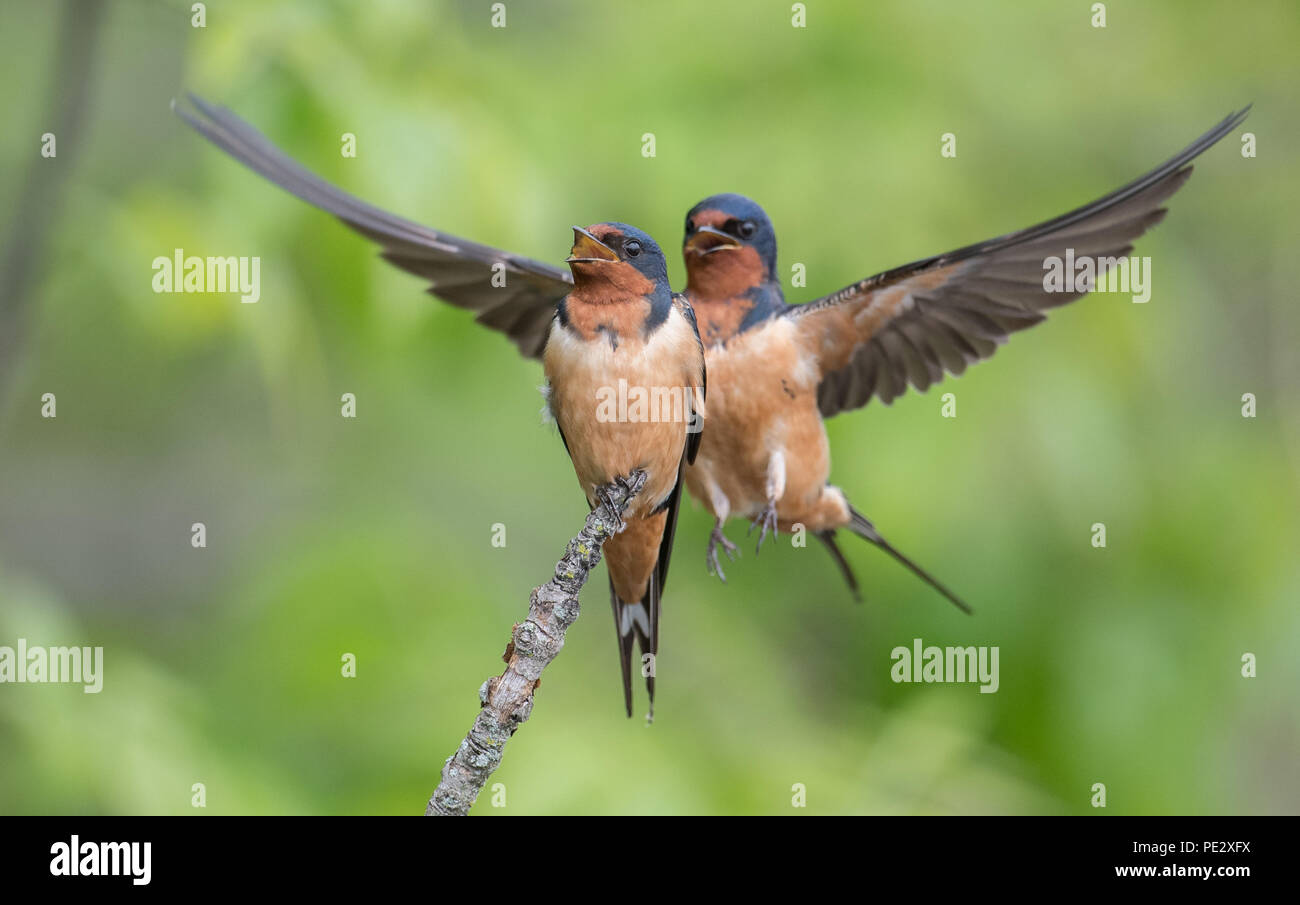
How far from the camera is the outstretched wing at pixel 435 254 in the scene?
140 inches

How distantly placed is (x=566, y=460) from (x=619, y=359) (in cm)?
469

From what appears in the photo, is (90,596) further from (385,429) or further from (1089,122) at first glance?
(1089,122)

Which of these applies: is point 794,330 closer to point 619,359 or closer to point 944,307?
point 944,307

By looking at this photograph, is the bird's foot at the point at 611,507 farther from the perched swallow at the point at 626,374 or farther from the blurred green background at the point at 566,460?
the blurred green background at the point at 566,460

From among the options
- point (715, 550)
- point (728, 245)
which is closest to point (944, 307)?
point (728, 245)

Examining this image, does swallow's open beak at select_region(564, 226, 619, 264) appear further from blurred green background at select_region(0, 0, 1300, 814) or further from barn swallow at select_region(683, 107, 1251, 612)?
blurred green background at select_region(0, 0, 1300, 814)

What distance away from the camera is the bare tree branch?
101 inches

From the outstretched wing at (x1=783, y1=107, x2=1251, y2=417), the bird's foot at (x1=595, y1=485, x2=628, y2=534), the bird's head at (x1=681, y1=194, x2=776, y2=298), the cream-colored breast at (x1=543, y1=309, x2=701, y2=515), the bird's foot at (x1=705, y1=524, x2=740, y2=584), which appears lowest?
the bird's foot at (x1=705, y1=524, x2=740, y2=584)

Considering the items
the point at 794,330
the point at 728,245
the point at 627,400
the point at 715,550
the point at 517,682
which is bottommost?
the point at 517,682

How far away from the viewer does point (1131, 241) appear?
11.2ft

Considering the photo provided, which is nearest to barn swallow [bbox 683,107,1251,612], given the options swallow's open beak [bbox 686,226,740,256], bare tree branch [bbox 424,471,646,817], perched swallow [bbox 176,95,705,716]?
swallow's open beak [bbox 686,226,740,256]

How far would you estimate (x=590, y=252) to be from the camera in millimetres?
3320

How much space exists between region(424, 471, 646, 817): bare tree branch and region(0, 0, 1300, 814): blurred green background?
235cm

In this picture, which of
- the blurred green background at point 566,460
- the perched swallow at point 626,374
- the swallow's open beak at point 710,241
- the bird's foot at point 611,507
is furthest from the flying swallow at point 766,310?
the blurred green background at point 566,460
